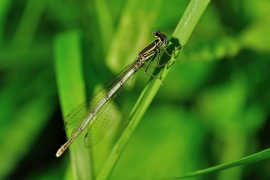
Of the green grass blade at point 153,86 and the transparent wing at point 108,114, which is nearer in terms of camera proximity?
the green grass blade at point 153,86

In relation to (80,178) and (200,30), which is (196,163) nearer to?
Result: (200,30)

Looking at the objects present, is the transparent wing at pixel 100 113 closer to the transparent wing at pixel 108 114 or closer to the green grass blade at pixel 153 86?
the transparent wing at pixel 108 114

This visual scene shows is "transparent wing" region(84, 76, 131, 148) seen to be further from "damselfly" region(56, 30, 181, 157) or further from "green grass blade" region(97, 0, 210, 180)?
"green grass blade" region(97, 0, 210, 180)

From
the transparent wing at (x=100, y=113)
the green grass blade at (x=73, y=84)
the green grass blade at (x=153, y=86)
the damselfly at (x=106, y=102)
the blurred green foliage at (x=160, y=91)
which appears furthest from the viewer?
the blurred green foliage at (x=160, y=91)

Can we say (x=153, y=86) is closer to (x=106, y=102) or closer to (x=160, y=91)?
(x=106, y=102)

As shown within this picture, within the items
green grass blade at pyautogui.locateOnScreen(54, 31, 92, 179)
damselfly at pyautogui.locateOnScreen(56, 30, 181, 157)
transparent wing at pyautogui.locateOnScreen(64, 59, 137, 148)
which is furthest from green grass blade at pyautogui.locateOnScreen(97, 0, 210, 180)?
damselfly at pyautogui.locateOnScreen(56, 30, 181, 157)

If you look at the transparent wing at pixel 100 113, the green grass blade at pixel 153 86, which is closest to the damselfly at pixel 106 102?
the transparent wing at pixel 100 113

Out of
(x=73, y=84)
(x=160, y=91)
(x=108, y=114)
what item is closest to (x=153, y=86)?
(x=73, y=84)
